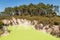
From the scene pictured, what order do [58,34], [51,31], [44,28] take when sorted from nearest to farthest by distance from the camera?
[58,34]
[51,31]
[44,28]

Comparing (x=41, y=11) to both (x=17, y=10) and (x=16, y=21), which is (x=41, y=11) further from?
(x=16, y=21)

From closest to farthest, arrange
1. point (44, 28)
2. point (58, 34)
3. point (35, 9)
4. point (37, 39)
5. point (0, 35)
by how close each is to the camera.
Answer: point (37, 39), point (0, 35), point (58, 34), point (44, 28), point (35, 9)

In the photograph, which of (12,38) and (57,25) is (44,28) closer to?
(57,25)

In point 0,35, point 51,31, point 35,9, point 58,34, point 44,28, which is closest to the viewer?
point 0,35

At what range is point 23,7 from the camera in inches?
1524

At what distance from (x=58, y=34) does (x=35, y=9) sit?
23.3 metres

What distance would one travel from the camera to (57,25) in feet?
52.3

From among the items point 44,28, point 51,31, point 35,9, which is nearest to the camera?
point 51,31

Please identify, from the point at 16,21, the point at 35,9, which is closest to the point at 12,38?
the point at 16,21

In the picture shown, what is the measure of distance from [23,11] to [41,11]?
3.73 m

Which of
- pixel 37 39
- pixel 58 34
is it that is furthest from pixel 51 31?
pixel 37 39

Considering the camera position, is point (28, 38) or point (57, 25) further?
point (57, 25)

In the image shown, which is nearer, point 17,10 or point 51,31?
point 51,31

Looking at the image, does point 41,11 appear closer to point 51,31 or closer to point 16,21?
point 16,21
